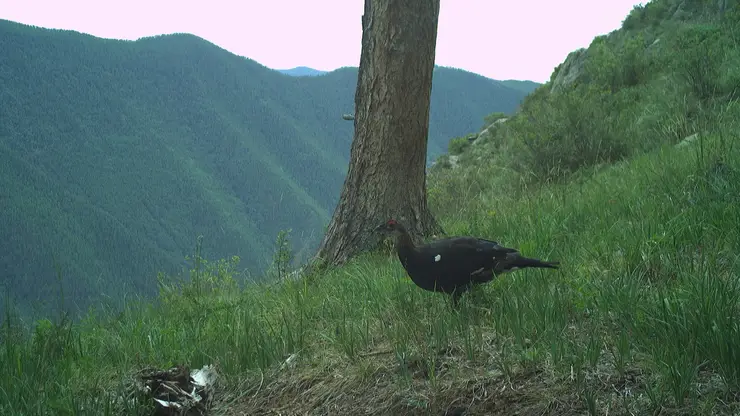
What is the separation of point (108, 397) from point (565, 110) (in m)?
9.82

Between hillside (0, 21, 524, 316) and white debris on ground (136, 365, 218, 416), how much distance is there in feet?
58.0

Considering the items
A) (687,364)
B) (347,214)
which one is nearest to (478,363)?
(687,364)

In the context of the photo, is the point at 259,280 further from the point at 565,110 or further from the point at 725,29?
the point at 725,29

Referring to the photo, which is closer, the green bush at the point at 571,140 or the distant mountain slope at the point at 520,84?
the green bush at the point at 571,140

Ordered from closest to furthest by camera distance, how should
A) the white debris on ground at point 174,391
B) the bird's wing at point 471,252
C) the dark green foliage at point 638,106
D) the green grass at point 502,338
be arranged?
the green grass at point 502,338 < the white debris on ground at point 174,391 < the bird's wing at point 471,252 < the dark green foliage at point 638,106

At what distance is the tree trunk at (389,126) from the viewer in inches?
253

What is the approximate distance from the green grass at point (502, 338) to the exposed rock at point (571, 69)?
16.0 m

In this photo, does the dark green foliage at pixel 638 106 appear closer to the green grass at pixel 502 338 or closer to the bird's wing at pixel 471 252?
the green grass at pixel 502 338

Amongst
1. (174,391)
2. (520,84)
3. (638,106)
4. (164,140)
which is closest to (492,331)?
(174,391)

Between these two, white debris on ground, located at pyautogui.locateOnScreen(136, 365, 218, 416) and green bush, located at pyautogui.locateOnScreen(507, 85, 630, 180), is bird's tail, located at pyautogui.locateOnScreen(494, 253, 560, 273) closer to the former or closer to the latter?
white debris on ground, located at pyautogui.locateOnScreen(136, 365, 218, 416)

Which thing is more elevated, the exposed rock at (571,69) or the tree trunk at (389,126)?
the exposed rock at (571,69)

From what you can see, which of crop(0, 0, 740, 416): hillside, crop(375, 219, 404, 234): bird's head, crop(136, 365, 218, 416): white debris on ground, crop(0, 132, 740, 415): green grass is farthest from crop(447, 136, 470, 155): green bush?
crop(136, 365, 218, 416): white debris on ground

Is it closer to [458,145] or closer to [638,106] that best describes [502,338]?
[638,106]

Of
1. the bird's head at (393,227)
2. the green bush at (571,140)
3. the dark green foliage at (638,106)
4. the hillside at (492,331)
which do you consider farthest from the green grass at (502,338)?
the green bush at (571,140)
